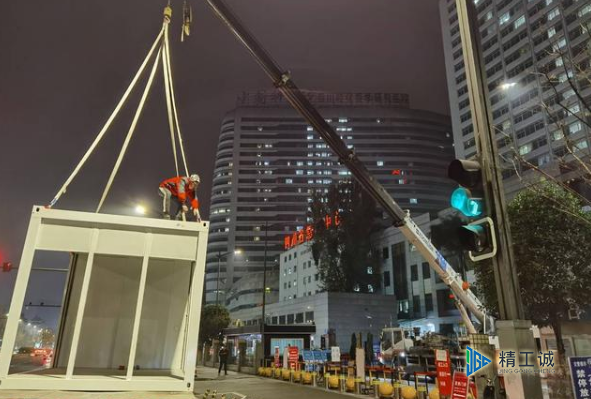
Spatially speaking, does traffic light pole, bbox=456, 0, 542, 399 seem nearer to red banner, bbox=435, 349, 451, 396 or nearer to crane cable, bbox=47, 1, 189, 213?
crane cable, bbox=47, 1, 189, 213

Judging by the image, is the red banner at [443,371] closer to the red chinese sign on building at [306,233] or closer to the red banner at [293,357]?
the red banner at [293,357]

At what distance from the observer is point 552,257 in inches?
969

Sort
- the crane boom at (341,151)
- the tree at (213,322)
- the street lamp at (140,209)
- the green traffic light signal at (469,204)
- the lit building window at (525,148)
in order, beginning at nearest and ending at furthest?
the green traffic light signal at (469,204), the crane boom at (341,151), the street lamp at (140,209), the tree at (213,322), the lit building window at (525,148)

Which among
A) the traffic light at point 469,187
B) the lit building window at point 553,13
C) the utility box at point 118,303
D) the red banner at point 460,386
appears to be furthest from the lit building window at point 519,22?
the utility box at point 118,303

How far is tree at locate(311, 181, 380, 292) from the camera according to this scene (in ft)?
197

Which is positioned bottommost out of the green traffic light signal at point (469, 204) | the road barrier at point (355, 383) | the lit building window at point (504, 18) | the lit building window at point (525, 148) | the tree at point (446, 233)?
the road barrier at point (355, 383)

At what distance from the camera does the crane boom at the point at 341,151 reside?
14234mm

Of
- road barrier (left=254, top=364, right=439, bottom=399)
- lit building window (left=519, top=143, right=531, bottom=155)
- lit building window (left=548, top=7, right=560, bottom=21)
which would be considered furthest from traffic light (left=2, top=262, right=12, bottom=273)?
lit building window (left=548, top=7, right=560, bottom=21)

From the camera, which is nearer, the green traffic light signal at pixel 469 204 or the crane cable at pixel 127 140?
the green traffic light signal at pixel 469 204

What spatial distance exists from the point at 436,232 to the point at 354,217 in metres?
11.6

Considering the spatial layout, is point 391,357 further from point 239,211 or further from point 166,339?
point 239,211

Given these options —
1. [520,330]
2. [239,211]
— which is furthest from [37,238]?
[239,211]

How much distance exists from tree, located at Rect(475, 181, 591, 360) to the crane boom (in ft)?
24.5

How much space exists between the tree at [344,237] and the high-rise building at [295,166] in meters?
53.4
